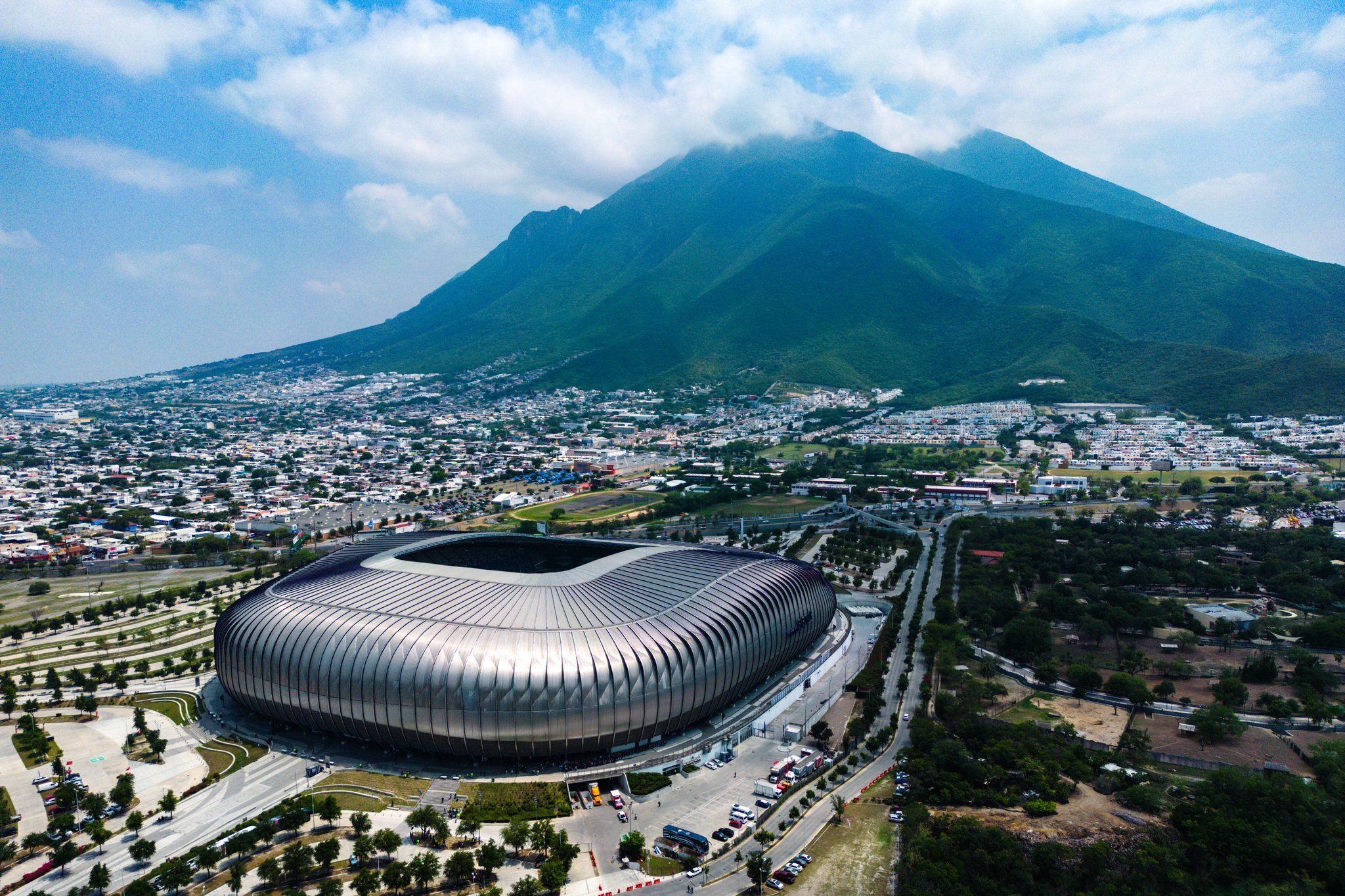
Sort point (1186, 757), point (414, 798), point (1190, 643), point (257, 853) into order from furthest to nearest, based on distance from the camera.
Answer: point (1190, 643) → point (1186, 757) → point (414, 798) → point (257, 853)

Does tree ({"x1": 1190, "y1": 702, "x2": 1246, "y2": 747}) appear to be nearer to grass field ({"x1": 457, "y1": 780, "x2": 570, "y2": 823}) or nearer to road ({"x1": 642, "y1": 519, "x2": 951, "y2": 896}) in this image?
road ({"x1": 642, "y1": 519, "x2": 951, "y2": 896})

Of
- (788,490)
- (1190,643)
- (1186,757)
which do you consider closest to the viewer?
(1186,757)

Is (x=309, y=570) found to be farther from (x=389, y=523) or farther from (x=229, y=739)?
(x=389, y=523)

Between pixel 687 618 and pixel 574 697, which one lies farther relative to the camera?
pixel 687 618

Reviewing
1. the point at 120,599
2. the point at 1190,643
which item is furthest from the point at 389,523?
the point at 1190,643

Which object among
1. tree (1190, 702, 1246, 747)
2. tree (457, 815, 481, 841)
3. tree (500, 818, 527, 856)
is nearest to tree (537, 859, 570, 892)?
tree (500, 818, 527, 856)

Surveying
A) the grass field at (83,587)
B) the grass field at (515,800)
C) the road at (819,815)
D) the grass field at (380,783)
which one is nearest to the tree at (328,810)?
the grass field at (380,783)
